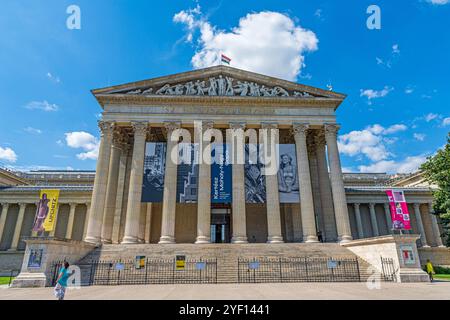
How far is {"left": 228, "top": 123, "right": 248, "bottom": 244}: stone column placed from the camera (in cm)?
2362

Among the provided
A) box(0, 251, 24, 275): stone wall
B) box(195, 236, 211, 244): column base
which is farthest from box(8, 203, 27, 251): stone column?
box(195, 236, 211, 244): column base

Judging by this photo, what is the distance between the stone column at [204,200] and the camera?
2336 cm

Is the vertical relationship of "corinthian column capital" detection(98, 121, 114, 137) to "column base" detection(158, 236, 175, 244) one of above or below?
above

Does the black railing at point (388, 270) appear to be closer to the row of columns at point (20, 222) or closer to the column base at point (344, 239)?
the column base at point (344, 239)

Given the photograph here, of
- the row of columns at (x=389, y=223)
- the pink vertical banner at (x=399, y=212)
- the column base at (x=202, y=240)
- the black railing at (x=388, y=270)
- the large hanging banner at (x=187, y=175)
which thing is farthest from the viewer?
the row of columns at (x=389, y=223)

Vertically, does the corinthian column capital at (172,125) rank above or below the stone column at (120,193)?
above

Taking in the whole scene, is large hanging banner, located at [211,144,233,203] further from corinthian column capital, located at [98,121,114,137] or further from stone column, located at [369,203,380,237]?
stone column, located at [369,203,380,237]

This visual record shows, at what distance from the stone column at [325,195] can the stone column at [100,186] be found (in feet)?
67.8

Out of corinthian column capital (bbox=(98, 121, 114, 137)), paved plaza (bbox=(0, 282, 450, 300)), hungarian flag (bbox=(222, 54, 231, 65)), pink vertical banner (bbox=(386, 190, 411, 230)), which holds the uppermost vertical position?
hungarian flag (bbox=(222, 54, 231, 65))

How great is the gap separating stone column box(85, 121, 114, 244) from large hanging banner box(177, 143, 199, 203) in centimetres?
658

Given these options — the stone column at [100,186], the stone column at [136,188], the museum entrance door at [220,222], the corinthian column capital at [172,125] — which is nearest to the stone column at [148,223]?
the stone column at [136,188]

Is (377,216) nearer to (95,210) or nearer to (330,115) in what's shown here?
(330,115)
